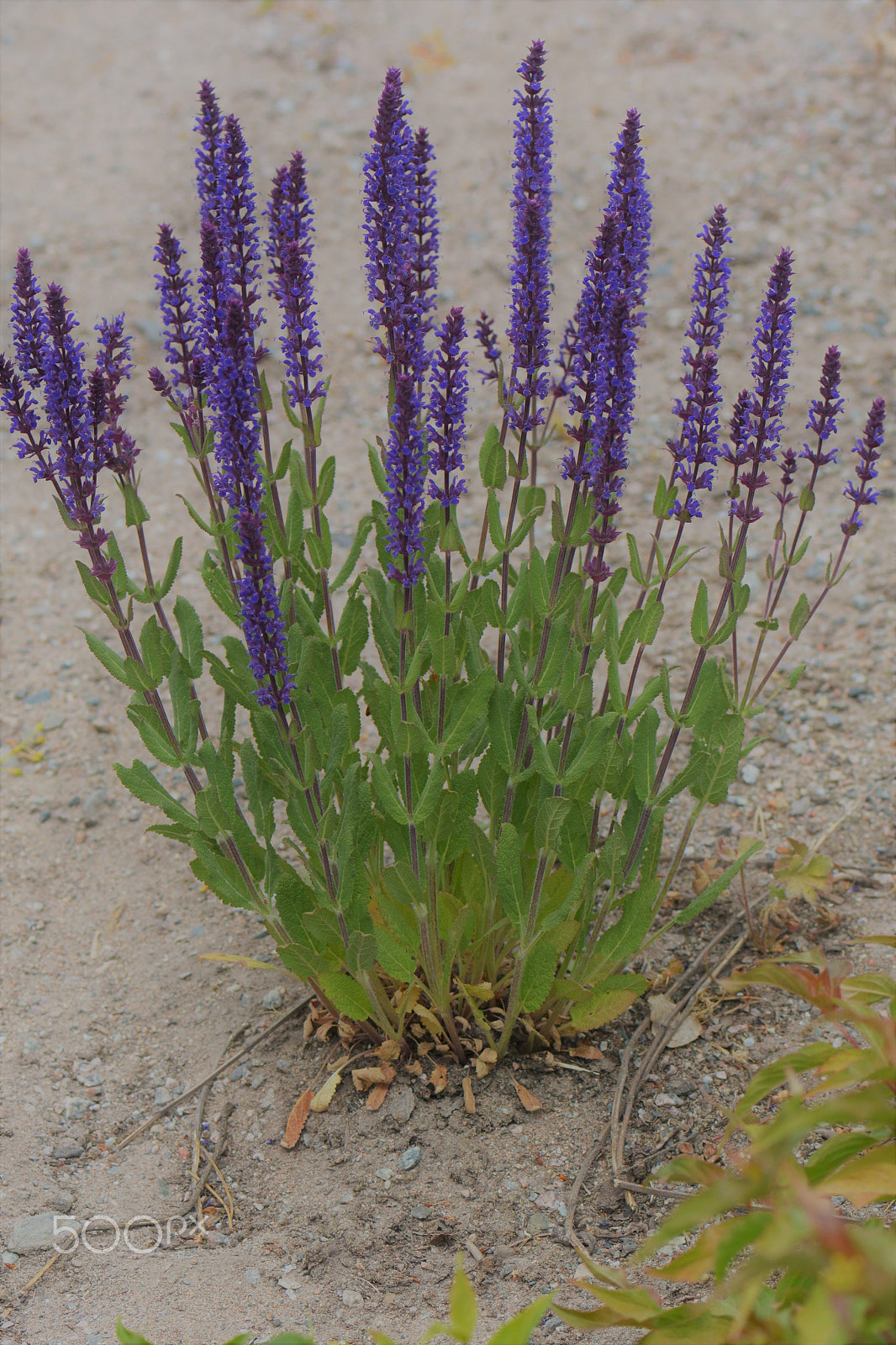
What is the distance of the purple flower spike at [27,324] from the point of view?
2.51m

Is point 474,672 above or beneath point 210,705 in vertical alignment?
above

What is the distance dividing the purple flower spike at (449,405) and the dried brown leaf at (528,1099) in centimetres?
171

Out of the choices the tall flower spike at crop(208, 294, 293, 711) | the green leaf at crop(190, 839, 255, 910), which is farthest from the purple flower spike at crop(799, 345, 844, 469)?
the green leaf at crop(190, 839, 255, 910)

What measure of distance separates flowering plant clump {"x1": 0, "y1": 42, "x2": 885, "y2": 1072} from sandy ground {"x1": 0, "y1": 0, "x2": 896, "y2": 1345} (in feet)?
1.54

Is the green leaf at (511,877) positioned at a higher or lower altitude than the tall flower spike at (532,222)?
lower

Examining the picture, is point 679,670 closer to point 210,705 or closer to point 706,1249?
point 210,705

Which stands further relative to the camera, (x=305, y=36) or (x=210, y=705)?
(x=305, y=36)

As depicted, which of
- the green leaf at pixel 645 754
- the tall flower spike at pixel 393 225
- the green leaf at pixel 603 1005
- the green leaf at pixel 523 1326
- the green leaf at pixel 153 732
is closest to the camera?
A: the green leaf at pixel 523 1326

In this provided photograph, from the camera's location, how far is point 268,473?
292 cm

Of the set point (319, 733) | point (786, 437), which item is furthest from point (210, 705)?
point (786, 437)

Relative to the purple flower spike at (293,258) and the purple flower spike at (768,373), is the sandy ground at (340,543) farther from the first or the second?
the purple flower spike at (293,258)

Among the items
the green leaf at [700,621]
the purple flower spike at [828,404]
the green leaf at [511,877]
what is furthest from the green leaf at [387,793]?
the purple flower spike at [828,404]

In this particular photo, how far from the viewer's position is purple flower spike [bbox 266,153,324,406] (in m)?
2.64

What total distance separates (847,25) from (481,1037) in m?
8.94
